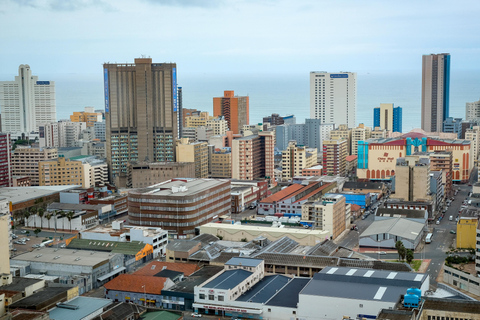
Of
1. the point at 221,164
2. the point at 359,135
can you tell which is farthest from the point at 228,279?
the point at 359,135

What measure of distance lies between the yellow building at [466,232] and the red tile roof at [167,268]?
10.1m

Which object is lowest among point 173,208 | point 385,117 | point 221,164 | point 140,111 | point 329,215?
point 329,215

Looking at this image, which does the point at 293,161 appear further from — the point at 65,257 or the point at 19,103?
the point at 19,103

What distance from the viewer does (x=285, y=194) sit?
32.7 meters

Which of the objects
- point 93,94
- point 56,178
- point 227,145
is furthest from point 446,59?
point 93,94

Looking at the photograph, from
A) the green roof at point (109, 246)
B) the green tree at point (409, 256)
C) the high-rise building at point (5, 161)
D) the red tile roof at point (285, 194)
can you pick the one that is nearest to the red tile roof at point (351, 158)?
the red tile roof at point (285, 194)

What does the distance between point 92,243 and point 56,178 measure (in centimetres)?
1303

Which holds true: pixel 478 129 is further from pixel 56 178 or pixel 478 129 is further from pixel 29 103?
pixel 29 103

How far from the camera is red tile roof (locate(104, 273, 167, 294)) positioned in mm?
19672

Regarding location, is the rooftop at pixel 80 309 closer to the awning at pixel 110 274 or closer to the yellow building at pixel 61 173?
the awning at pixel 110 274

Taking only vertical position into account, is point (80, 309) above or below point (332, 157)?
below

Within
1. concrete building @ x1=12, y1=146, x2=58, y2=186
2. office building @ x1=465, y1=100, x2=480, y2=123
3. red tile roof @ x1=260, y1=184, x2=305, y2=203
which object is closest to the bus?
red tile roof @ x1=260, y1=184, x2=305, y2=203

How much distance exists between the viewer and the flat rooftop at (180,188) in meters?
27.6

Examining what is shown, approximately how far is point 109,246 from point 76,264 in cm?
271
